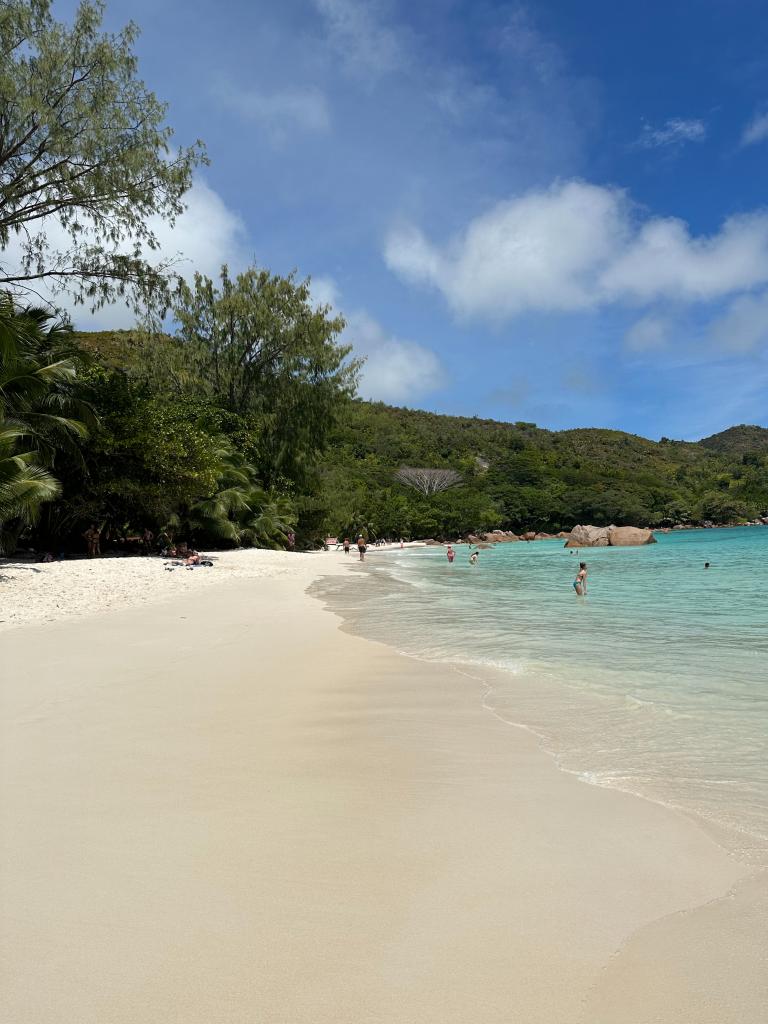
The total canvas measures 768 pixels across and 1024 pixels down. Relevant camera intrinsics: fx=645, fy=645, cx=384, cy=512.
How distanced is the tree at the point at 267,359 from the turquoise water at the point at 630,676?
20.9 meters

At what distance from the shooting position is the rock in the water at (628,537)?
207 ft

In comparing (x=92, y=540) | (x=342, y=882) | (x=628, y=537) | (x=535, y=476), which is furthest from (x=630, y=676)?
(x=535, y=476)

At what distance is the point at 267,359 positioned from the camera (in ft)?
113

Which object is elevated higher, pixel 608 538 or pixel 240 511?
pixel 240 511

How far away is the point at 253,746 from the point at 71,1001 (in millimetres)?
2435

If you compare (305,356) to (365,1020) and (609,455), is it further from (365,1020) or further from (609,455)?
(609,455)

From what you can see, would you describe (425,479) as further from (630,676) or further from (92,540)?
(630,676)

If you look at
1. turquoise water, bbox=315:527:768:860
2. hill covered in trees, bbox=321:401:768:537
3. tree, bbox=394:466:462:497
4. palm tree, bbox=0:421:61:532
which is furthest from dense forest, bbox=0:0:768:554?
tree, bbox=394:466:462:497

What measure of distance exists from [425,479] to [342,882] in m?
94.0

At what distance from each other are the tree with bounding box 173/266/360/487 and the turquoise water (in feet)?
68.6

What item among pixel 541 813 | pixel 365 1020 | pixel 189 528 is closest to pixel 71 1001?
pixel 365 1020

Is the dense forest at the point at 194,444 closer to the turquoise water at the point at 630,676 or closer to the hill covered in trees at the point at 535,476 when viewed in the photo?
the turquoise water at the point at 630,676

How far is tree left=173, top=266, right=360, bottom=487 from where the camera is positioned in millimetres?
33125

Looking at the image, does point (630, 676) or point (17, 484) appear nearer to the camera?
point (630, 676)
